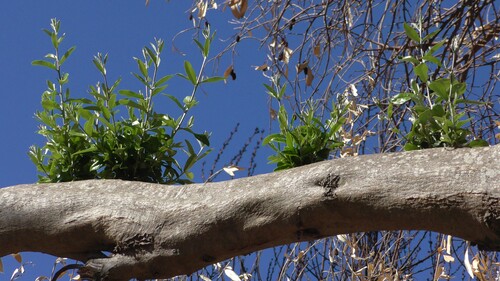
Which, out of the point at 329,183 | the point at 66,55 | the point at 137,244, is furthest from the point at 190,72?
the point at 329,183

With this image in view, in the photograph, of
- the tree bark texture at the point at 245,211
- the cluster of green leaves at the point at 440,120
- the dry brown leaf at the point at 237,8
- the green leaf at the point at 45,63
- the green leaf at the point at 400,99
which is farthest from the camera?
the dry brown leaf at the point at 237,8

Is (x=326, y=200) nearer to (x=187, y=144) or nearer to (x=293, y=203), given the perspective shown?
(x=293, y=203)

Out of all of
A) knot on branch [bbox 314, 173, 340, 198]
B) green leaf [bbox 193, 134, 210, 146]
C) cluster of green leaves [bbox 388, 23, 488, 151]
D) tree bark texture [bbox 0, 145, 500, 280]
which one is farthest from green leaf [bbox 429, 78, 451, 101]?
green leaf [bbox 193, 134, 210, 146]

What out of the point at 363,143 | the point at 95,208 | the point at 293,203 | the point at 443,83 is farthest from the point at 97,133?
the point at 363,143

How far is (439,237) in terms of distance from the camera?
3.25 meters

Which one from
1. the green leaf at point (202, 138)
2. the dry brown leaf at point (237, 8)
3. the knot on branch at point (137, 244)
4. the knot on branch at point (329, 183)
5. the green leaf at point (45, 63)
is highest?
the dry brown leaf at point (237, 8)

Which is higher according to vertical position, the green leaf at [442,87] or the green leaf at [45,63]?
the green leaf at [45,63]

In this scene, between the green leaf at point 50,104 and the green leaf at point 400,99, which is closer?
the green leaf at point 400,99

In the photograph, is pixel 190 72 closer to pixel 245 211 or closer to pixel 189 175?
pixel 189 175

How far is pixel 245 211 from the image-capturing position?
5.75 ft

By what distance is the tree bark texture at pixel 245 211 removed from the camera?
159 centimetres

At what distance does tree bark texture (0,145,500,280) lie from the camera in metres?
1.59

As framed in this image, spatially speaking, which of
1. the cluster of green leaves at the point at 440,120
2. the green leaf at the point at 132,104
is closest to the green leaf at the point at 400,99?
the cluster of green leaves at the point at 440,120

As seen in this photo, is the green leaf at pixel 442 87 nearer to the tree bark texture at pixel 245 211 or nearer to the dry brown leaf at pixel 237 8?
the tree bark texture at pixel 245 211
